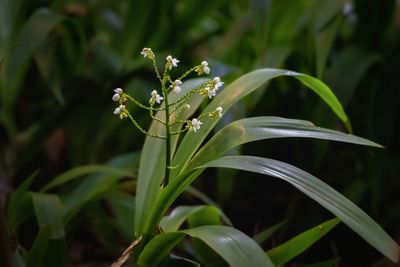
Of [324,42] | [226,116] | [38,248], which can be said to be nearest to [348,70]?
[324,42]

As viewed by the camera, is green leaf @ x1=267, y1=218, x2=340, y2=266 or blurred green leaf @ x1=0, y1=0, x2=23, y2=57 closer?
green leaf @ x1=267, y1=218, x2=340, y2=266

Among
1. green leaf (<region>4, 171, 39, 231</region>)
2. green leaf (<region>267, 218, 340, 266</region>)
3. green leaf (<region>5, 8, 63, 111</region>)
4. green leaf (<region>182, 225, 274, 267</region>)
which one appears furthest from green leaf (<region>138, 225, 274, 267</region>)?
green leaf (<region>5, 8, 63, 111</region>)

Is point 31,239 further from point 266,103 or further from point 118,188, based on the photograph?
point 266,103

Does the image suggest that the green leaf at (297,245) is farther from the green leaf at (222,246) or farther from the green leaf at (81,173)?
the green leaf at (81,173)

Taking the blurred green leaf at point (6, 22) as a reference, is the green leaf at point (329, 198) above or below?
below

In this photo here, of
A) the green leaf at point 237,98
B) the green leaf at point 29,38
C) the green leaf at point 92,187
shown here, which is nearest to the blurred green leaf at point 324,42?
the green leaf at point 237,98

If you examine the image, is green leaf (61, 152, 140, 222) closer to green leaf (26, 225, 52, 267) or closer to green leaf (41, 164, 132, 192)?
green leaf (41, 164, 132, 192)
